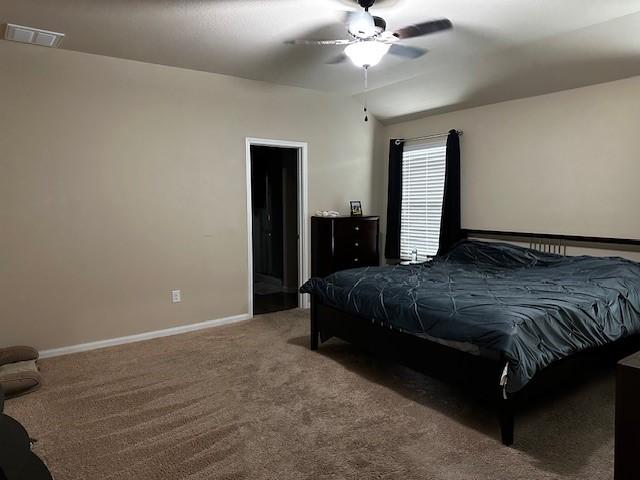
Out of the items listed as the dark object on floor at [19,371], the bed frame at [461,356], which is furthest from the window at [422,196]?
the dark object on floor at [19,371]

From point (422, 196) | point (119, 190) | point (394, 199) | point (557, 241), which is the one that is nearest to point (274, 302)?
point (394, 199)

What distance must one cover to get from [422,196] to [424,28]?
8.34 ft

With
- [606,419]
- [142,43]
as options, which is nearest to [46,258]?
[142,43]

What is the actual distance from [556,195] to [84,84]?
448 centimetres

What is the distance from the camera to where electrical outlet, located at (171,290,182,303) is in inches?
174

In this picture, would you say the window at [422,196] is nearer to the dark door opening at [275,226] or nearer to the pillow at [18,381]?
the dark door opening at [275,226]

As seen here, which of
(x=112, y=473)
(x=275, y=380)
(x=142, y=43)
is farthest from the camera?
(x=142, y=43)

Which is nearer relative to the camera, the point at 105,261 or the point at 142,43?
the point at 142,43

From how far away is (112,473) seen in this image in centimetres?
217

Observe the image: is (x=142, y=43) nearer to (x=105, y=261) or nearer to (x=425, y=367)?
(x=105, y=261)

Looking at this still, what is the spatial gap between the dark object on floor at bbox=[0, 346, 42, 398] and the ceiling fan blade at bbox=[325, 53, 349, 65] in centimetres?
350

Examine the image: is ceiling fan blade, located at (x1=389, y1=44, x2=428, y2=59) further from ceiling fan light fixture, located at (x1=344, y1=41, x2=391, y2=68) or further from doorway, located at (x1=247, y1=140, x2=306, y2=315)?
doorway, located at (x1=247, y1=140, x2=306, y2=315)

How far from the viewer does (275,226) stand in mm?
6617

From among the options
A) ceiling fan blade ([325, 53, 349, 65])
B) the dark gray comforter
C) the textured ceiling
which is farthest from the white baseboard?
ceiling fan blade ([325, 53, 349, 65])
